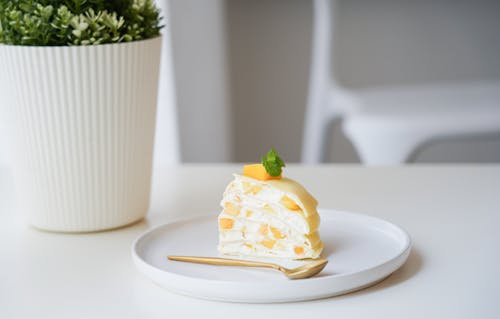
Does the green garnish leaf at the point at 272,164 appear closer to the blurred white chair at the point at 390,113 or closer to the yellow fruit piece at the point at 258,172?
the yellow fruit piece at the point at 258,172

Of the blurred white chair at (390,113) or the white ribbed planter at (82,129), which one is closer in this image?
the white ribbed planter at (82,129)

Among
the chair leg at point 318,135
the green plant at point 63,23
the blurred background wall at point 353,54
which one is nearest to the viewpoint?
the green plant at point 63,23

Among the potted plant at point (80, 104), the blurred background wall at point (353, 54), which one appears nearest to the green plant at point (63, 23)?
the potted plant at point (80, 104)

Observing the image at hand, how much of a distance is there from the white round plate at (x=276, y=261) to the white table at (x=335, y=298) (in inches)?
0.6

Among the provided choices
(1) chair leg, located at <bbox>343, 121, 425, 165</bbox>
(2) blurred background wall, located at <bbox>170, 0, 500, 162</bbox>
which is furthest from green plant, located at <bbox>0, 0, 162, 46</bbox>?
(2) blurred background wall, located at <bbox>170, 0, 500, 162</bbox>

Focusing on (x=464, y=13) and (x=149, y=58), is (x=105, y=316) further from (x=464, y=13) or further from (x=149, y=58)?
(x=464, y=13)

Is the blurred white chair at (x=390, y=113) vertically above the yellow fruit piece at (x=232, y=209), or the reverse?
the yellow fruit piece at (x=232, y=209)

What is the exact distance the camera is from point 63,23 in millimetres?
786

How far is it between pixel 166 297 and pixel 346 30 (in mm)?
1857

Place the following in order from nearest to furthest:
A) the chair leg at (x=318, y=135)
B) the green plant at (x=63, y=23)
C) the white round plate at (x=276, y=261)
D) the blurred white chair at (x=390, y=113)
→ the white round plate at (x=276, y=261) < the green plant at (x=63, y=23) < the blurred white chair at (x=390, y=113) < the chair leg at (x=318, y=135)

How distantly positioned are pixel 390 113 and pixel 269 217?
44.2 inches

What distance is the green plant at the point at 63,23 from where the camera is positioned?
0.79 metres

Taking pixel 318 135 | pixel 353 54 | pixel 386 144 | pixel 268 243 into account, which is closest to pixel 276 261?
pixel 268 243

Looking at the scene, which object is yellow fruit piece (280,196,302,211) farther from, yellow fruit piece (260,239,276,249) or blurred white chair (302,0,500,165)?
blurred white chair (302,0,500,165)
